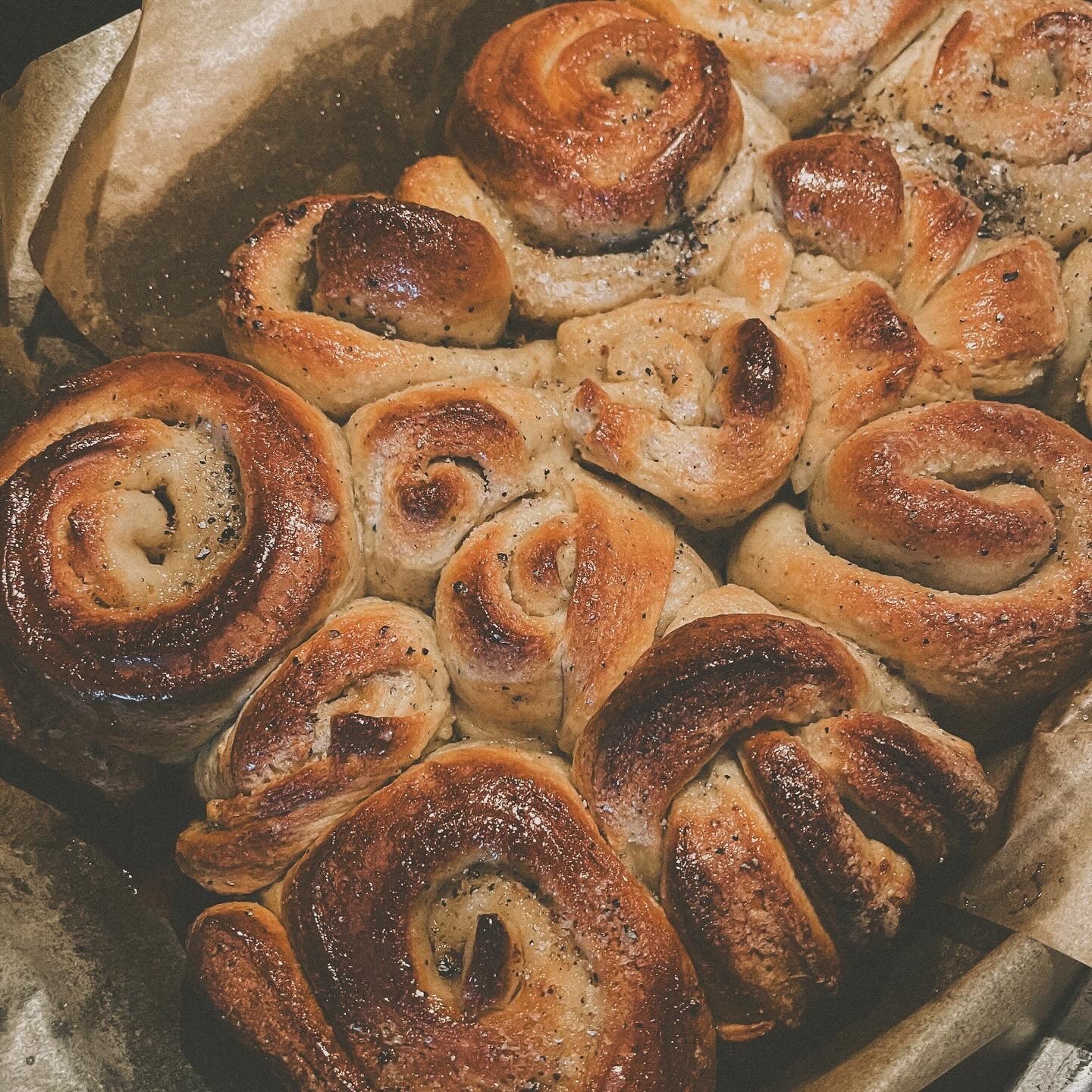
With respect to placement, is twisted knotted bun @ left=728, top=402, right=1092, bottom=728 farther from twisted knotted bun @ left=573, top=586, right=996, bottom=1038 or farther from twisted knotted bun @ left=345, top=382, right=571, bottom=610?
twisted knotted bun @ left=345, top=382, right=571, bottom=610

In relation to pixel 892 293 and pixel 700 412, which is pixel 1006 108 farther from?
pixel 700 412

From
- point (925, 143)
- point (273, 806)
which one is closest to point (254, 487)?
point (273, 806)

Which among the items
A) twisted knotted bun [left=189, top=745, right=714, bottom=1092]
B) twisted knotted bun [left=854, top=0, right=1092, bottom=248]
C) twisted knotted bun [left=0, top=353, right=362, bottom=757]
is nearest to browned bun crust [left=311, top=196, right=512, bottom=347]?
twisted knotted bun [left=0, top=353, right=362, bottom=757]

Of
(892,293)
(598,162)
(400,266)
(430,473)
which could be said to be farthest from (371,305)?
(892,293)

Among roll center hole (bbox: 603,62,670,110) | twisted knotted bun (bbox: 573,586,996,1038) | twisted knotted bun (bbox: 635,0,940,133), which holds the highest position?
roll center hole (bbox: 603,62,670,110)

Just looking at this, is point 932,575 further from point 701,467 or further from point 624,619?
point 624,619
